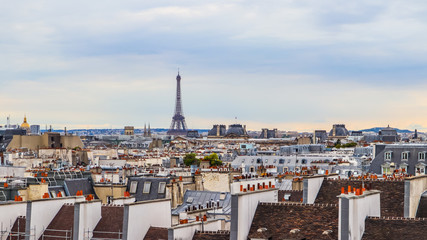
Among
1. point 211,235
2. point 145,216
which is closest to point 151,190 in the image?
point 145,216

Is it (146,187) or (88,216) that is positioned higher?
(88,216)

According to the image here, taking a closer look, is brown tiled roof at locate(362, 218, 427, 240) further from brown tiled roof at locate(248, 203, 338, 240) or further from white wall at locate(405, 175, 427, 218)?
white wall at locate(405, 175, 427, 218)

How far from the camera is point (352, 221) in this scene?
17.3 metres

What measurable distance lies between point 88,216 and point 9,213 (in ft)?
8.94

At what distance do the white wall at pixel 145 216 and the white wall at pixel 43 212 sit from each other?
301cm

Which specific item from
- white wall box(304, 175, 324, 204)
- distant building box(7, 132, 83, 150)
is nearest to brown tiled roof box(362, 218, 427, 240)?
white wall box(304, 175, 324, 204)

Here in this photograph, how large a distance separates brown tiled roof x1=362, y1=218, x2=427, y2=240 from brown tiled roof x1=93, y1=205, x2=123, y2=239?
6378 millimetres

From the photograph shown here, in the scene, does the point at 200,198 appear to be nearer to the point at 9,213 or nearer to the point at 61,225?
the point at 9,213

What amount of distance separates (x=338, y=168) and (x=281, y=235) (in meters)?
37.6

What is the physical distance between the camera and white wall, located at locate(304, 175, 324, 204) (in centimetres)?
2367

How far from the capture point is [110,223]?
21.2 meters

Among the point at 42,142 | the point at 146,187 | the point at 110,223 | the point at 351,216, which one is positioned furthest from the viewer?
the point at 42,142

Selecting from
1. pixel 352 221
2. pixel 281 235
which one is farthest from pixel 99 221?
pixel 352 221

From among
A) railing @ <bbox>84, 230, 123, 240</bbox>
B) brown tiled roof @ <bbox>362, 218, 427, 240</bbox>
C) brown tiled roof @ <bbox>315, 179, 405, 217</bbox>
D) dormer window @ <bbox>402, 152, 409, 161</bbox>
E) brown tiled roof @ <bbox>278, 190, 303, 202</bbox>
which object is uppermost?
dormer window @ <bbox>402, 152, 409, 161</bbox>
